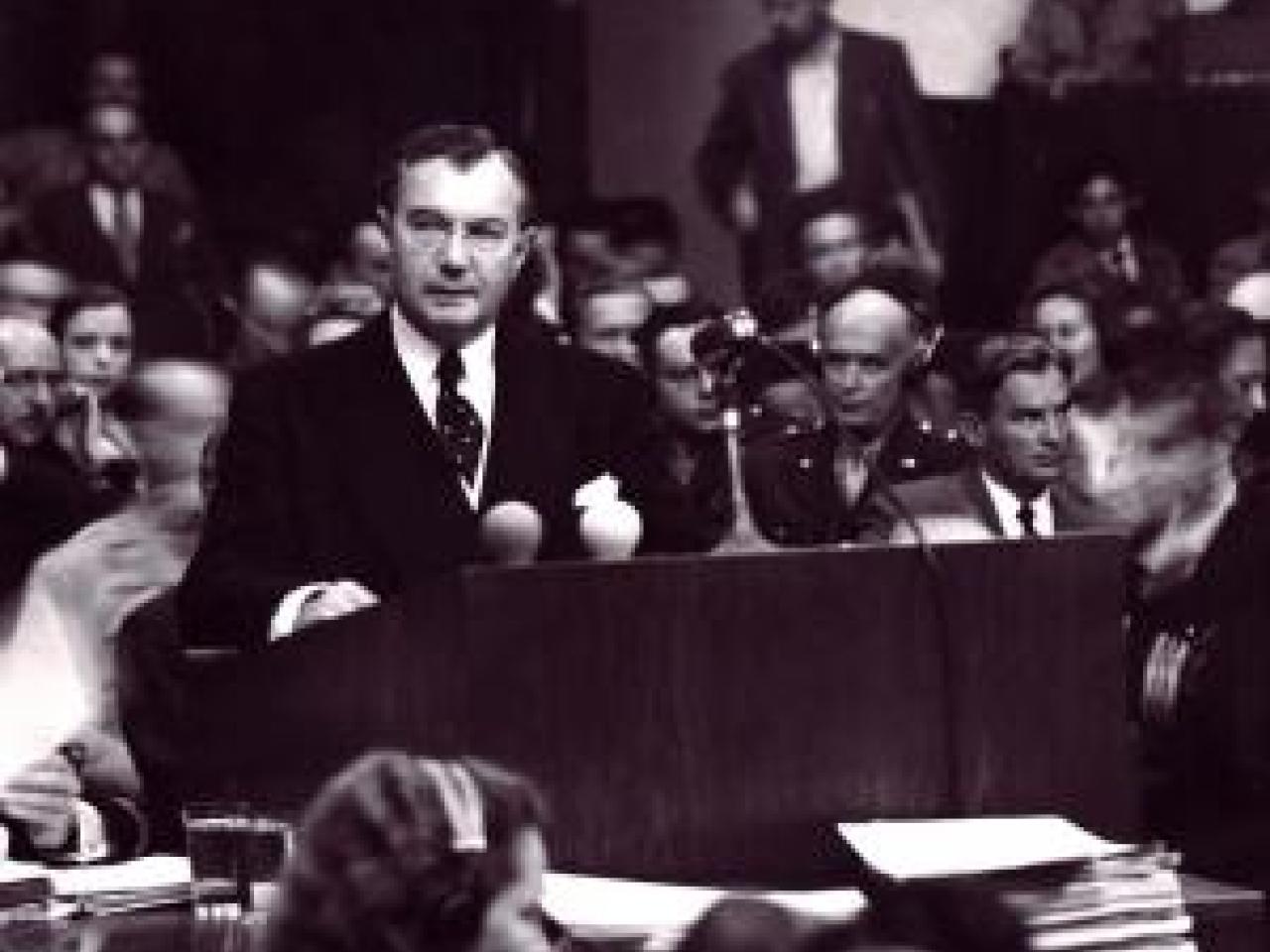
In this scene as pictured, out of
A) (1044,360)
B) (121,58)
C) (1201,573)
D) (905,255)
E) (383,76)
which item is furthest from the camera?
(383,76)

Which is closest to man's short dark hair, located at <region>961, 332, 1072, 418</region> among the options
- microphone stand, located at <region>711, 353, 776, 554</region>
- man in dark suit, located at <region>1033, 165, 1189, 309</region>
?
microphone stand, located at <region>711, 353, 776, 554</region>

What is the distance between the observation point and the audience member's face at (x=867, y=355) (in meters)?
6.54

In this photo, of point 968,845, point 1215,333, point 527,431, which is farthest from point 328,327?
point 968,845

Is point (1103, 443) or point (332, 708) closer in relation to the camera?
point (332, 708)

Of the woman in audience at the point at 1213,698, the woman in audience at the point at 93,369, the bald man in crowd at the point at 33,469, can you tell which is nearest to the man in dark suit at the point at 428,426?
the bald man in crowd at the point at 33,469

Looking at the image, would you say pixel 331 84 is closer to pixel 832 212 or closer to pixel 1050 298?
pixel 832 212

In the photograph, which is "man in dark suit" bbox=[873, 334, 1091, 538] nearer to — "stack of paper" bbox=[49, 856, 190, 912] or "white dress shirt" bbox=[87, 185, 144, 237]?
"stack of paper" bbox=[49, 856, 190, 912]

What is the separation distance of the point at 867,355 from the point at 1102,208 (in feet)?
12.4

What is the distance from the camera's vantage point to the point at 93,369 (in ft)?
26.9

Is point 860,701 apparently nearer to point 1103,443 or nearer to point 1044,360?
point 1044,360

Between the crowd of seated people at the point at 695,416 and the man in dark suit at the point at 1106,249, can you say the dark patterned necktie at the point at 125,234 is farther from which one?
the man in dark suit at the point at 1106,249

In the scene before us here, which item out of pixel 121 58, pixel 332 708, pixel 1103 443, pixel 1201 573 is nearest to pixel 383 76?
pixel 121 58

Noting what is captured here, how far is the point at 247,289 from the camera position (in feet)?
31.3

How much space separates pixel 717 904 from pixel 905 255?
709 cm
